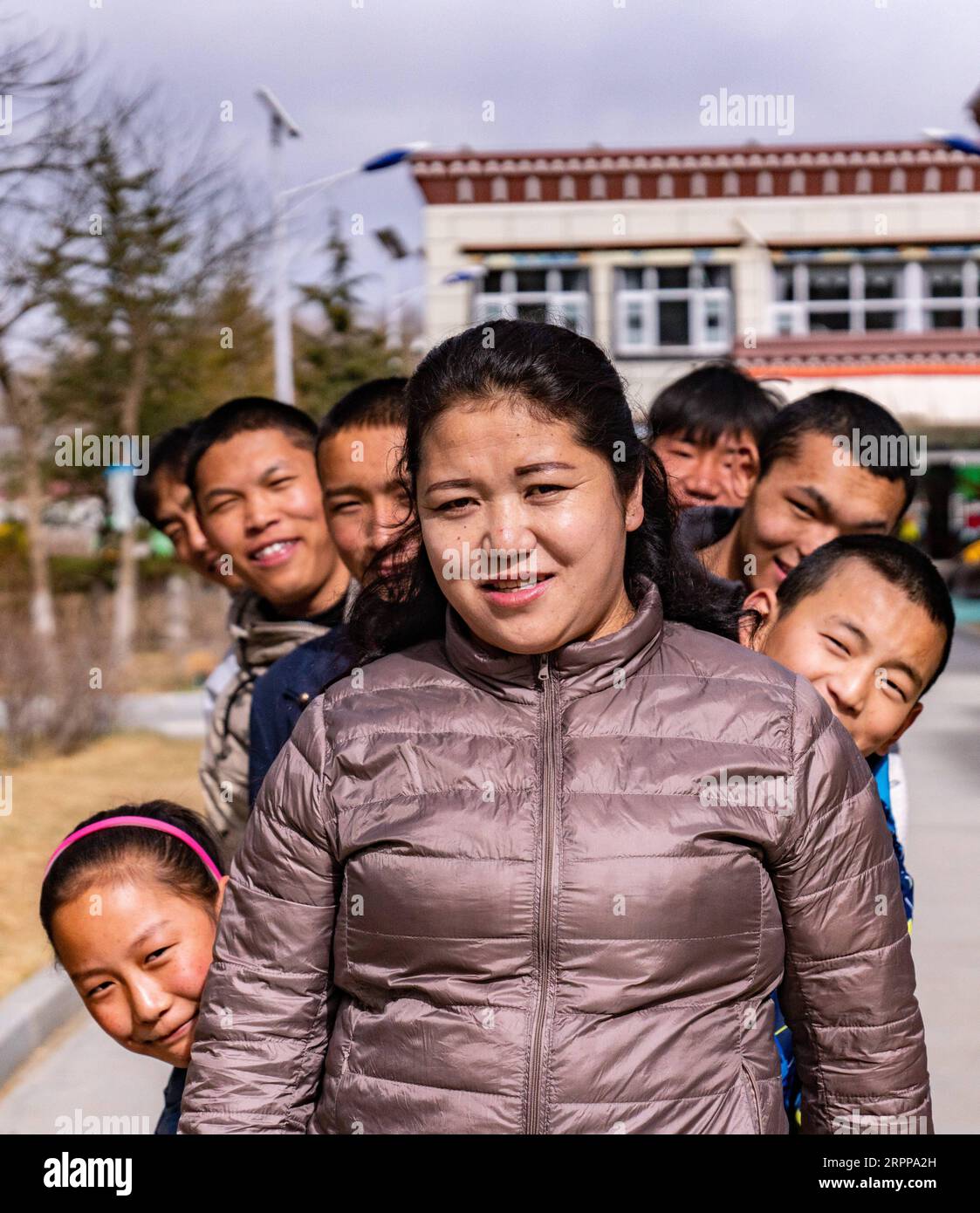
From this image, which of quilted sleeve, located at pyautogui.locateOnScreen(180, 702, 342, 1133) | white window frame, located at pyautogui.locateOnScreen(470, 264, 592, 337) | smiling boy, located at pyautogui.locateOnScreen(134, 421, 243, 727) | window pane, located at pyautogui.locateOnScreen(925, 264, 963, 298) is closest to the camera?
quilted sleeve, located at pyautogui.locateOnScreen(180, 702, 342, 1133)

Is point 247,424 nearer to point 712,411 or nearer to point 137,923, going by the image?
point 712,411

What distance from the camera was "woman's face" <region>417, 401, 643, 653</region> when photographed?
170 centimetres

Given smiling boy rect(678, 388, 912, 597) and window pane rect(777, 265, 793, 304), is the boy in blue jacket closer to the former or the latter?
smiling boy rect(678, 388, 912, 597)

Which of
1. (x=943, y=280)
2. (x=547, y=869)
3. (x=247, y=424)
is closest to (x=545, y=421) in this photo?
(x=547, y=869)

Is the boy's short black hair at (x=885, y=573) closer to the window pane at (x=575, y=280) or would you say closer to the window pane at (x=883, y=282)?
the window pane at (x=575, y=280)

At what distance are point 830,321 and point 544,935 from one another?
76.5ft

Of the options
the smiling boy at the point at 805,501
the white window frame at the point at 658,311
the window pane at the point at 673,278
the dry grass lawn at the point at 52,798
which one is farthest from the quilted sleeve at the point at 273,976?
the window pane at the point at 673,278

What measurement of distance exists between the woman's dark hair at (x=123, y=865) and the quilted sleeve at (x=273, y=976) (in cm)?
57

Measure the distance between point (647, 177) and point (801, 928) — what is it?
2226 centimetres

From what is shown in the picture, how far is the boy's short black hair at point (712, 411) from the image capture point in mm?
3496

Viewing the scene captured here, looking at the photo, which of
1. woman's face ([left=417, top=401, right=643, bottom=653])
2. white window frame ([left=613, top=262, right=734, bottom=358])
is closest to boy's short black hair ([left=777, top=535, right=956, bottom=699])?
woman's face ([left=417, top=401, right=643, bottom=653])

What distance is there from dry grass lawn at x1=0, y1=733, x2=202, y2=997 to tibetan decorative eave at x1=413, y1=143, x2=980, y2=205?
13.9 m

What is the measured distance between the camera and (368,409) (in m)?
2.76
